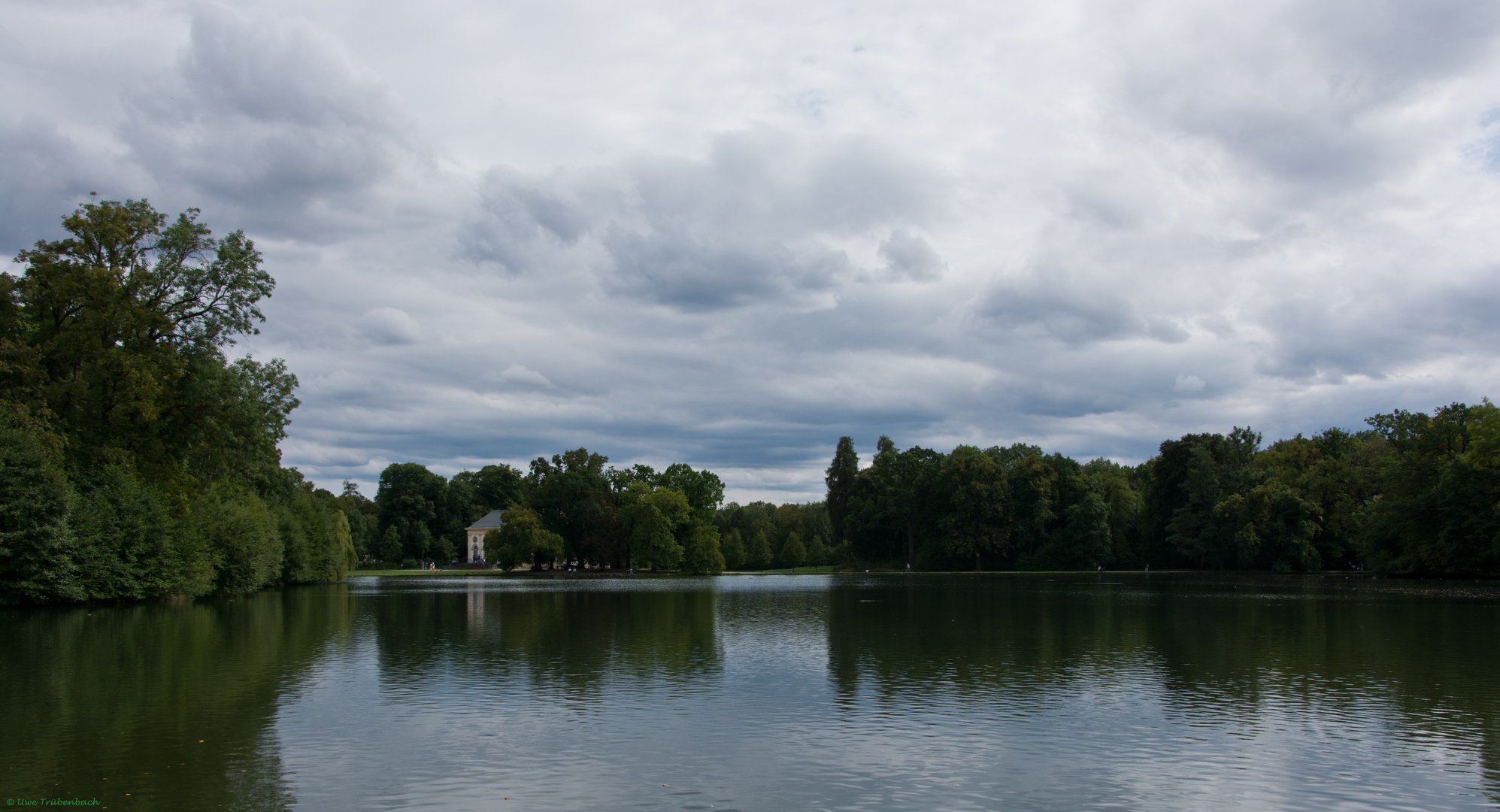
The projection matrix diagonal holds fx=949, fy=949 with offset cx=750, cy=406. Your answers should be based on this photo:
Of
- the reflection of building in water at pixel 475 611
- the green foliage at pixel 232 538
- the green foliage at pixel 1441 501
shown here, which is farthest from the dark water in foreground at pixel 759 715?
the green foliage at pixel 1441 501

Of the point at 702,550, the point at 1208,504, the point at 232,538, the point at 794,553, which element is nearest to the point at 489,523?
the point at 794,553

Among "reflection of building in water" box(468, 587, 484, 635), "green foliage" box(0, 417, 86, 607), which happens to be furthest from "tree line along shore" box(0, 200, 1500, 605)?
"reflection of building in water" box(468, 587, 484, 635)

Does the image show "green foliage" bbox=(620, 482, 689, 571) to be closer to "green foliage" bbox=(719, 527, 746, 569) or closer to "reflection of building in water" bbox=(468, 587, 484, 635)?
"green foliage" bbox=(719, 527, 746, 569)

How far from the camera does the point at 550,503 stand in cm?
11612

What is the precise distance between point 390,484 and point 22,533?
4361 inches

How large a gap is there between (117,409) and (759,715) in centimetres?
3784

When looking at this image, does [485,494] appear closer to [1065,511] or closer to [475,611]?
[1065,511]

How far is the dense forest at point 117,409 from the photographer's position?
115 ft

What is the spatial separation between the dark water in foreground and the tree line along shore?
9539mm

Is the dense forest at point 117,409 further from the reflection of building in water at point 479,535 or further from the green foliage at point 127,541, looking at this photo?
the reflection of building in water at point 479,535

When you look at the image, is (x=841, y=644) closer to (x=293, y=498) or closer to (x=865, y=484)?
(x=293, y=498)

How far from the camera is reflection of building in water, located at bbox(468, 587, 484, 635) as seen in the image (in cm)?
3234

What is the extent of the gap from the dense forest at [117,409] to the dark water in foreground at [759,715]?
5306 millimetres

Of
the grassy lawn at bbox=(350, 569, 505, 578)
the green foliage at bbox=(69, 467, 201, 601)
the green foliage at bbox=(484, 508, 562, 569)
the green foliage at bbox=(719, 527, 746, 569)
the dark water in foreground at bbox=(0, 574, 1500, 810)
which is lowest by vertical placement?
the grassy lawn at bbox=(350, 569, 505, 578)
